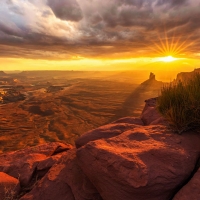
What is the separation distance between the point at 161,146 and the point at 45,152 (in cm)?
593

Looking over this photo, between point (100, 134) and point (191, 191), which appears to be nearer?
point (191, 191)

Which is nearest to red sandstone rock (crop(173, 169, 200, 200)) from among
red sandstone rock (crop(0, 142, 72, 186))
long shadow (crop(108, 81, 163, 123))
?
red sandstone rock (crop(0, 142, 72, 186))

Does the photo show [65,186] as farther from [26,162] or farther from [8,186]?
[26,162]

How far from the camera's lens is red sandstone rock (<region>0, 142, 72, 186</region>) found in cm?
601

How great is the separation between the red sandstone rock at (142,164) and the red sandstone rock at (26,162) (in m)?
2.55

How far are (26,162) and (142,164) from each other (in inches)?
195

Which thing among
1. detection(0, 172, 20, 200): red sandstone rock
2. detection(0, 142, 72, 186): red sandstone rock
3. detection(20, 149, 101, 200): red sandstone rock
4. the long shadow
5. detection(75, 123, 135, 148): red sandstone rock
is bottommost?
the long shadow

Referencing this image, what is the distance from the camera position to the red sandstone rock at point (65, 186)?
451cm

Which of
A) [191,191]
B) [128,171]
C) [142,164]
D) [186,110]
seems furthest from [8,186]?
[186,110]

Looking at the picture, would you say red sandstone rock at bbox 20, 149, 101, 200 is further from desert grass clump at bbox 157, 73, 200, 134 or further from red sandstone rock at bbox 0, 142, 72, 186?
desert grass clump at bbox 157, 73, 200, 134

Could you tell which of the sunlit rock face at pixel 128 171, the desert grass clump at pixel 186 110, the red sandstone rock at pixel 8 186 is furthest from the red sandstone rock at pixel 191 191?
the red sandstone rock at pixel 8 186

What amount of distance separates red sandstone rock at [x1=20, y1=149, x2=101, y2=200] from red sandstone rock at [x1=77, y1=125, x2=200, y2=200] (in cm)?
55

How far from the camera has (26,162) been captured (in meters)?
6.65

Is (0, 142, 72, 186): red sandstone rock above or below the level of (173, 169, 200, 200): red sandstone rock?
below
